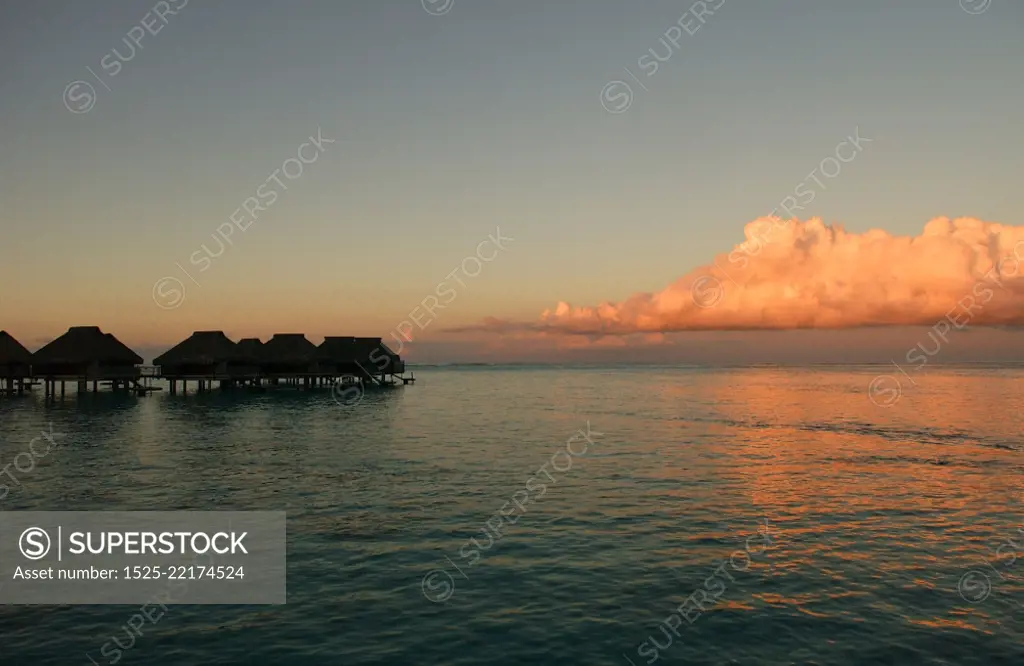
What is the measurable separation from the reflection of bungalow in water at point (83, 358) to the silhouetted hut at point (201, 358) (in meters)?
5.40

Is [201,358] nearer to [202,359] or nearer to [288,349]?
[202,359]

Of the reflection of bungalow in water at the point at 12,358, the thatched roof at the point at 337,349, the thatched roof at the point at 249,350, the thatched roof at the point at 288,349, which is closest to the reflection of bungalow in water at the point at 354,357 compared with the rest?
the thatched roof at the point at 337,349

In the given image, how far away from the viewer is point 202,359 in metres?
74.6

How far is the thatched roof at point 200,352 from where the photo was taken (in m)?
74.8

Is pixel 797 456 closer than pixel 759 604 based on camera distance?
No

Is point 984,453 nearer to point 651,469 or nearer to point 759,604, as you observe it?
point 651,469

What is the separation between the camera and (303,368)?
83.2m

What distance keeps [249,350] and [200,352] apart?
6.40m

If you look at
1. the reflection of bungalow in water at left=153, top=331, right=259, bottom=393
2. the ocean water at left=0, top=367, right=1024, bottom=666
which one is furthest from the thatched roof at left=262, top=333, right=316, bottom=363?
the ocean water at left=0, top=367, right=1024, bottom=666

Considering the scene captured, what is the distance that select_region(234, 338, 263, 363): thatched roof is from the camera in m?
77.6

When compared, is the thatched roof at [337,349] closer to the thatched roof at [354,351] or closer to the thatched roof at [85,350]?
the thatched roof at [354,351]

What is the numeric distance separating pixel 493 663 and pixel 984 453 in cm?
3389

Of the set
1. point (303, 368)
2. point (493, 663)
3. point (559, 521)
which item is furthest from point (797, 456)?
point (303, 368)

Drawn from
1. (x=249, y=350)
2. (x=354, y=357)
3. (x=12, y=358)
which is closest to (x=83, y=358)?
(x=12, y=358)
